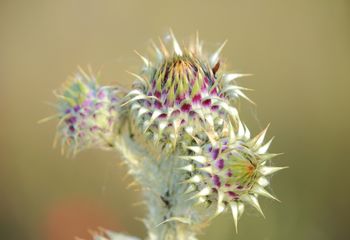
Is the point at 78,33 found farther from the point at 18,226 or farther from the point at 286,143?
the point at 286,143

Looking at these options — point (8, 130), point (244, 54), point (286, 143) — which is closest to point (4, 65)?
point (8, 130)

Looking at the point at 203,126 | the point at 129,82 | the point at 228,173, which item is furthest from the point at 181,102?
the point at 129,82

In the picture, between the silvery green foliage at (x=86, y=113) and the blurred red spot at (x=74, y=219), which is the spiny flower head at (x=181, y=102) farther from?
the blurred red spot at (x=74, y=219)

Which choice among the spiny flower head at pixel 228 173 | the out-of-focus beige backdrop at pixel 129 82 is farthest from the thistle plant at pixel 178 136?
the out-of-focus beige backdrop at pixel 129 82

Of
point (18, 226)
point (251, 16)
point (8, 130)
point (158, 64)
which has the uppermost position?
point (251, 16)

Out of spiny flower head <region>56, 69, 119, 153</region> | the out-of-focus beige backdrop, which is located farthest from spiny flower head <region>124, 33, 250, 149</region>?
the out-of-focus beige backdrop
